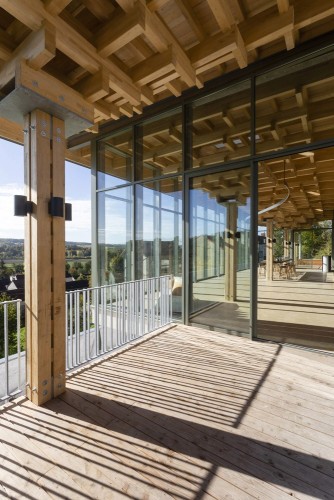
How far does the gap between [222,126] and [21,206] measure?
3073 millimetres

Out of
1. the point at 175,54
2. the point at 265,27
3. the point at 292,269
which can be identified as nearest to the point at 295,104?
the point at 265,27

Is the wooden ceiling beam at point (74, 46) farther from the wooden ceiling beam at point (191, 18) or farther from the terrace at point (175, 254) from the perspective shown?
the wooden ceiling beam at point (191, 18)

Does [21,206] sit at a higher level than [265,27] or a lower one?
lower

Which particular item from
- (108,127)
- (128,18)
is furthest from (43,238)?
(108,127)

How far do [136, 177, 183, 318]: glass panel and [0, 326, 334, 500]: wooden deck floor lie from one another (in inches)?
71.3

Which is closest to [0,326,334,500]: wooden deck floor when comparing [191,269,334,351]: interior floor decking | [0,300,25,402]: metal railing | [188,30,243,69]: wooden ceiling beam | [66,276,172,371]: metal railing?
[0,300,25,402]: metal railing

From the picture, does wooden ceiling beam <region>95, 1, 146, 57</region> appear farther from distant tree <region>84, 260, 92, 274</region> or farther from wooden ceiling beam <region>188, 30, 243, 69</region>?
distant tree <region>84, 260, 92, 274</region>

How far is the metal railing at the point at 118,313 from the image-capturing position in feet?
9.69

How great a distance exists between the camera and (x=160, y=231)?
4.62m

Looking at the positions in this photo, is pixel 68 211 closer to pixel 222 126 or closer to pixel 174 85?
pixel 174 85

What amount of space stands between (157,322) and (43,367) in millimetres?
2122

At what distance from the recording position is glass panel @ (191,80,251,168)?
3.68 m

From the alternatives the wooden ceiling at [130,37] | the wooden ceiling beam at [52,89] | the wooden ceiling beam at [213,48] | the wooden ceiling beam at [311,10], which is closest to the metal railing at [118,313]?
the wooden ceiling beam at [52,89]

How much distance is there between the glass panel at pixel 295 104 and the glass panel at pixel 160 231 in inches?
59.9
